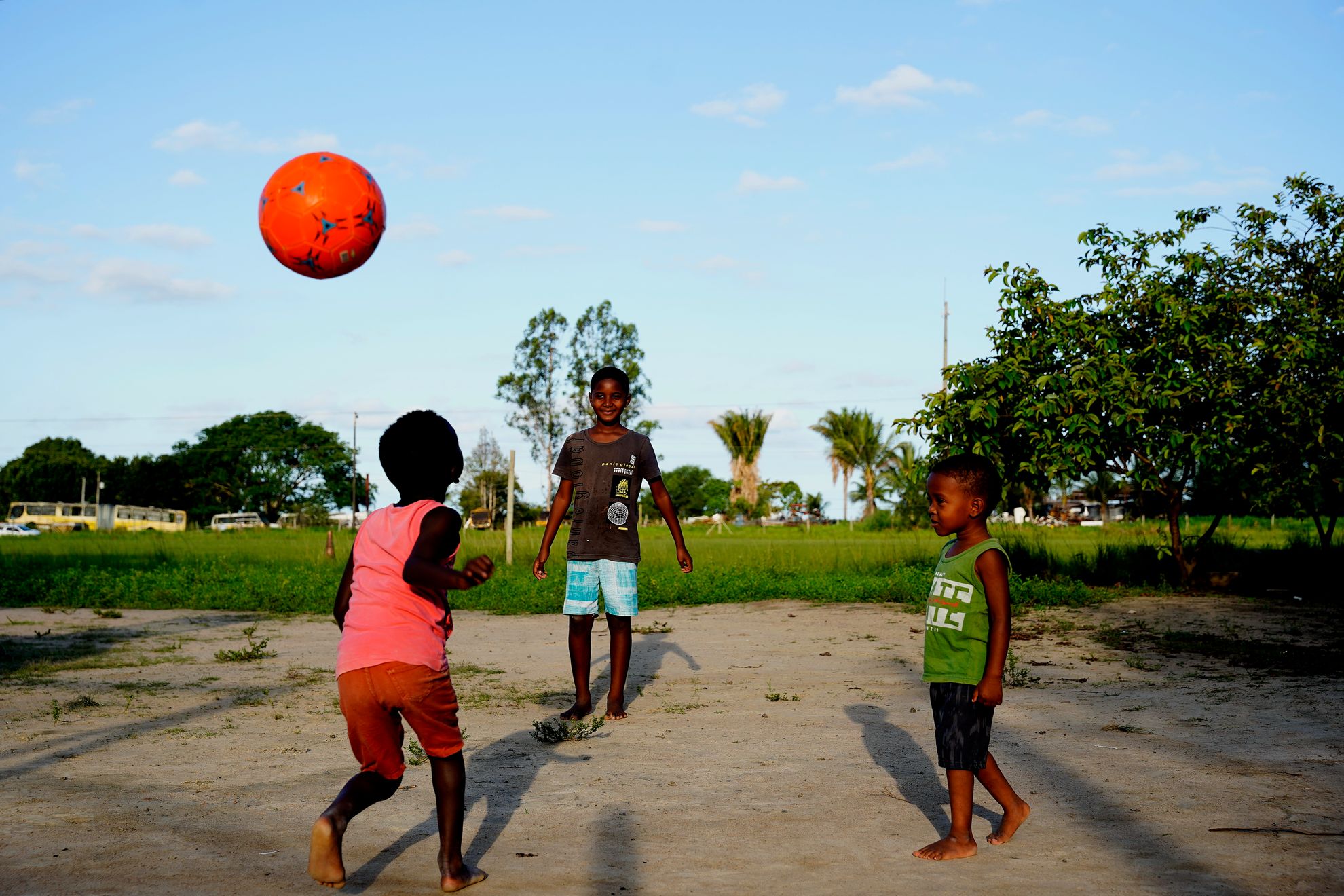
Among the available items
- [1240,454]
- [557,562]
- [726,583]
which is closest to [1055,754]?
[1240,454]

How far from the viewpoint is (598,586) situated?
6.29 metres

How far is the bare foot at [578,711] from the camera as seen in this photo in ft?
20.1

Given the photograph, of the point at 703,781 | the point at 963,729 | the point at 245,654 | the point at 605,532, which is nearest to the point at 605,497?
the point at 605,532

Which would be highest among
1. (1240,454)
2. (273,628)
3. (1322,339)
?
(1322,339)

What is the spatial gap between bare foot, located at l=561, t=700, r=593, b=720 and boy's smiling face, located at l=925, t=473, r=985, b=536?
2998 millimetres

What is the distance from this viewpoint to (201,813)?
408cm

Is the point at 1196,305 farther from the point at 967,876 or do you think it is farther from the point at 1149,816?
the point at 967,876

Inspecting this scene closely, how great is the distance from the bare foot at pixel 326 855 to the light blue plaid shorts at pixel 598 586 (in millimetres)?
3060

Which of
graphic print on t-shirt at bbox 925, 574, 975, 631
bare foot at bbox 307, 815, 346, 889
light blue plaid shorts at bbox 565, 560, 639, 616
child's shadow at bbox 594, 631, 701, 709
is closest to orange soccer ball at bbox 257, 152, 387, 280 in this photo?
light blue plaid shorts at bbox 565, 560, 639, 616

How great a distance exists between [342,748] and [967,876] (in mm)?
3322

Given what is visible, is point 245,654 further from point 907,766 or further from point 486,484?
point 486,484

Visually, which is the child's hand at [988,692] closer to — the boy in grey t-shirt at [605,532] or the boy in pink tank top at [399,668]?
the boy in pink tank top at [399,668]

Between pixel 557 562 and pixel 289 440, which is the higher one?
pixel 289 440

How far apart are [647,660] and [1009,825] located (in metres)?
5.39
